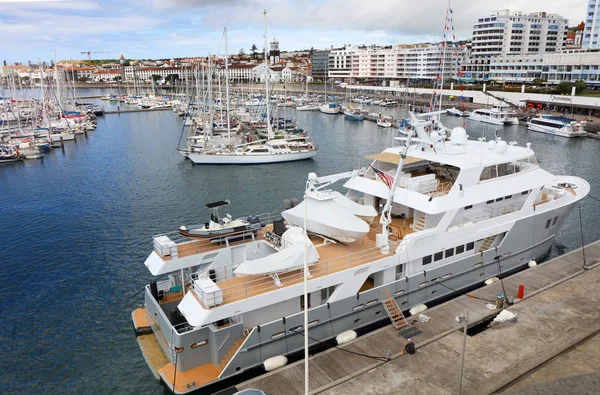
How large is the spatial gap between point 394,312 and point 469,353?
3211mm

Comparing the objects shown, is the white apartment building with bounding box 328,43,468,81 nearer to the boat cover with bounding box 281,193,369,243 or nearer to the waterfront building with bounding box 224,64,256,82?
the waterfront building with bounding box 224,64,256,82

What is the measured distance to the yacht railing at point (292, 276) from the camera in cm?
1427

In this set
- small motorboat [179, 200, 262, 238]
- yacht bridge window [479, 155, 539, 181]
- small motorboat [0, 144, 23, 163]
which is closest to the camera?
small motorboat [179, 200, 262, 238]

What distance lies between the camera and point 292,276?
1537 cm

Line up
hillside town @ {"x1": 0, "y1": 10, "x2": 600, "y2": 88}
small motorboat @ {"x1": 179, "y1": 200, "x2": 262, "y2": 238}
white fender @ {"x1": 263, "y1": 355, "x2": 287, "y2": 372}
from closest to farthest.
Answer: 1. white fender @ {"x1": 263, "y1": 355, "x2": 287, "y2": 372}
2. small motorboat @ {"x1": 179, "y1": 200, "x2": 262, "y2": 238}
3. hillside town @ {"x1": 0, "y1": 10, "x2": 600, "y2": 88}

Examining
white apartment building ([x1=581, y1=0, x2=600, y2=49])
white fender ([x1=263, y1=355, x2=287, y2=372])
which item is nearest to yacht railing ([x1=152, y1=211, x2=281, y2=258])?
white fender ([x1=263, y1=355, x2=287, y2=372])

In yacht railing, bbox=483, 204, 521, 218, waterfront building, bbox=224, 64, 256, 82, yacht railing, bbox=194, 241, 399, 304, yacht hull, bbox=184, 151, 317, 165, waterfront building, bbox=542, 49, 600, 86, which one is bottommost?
yacht hull, bbox=184, 151, 317, 165

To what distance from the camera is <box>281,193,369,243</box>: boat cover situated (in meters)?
16.5

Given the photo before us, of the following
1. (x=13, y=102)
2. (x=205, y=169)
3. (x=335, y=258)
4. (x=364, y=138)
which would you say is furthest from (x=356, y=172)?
(x=13, y=102)

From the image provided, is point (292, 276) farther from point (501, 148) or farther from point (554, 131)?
point (554, 131)

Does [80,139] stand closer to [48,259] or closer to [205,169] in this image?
[205,169]

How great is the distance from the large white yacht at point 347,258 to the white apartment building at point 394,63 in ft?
A: 358

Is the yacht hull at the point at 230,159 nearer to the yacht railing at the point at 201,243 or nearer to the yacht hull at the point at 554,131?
the yacht railing at the point at 201,243

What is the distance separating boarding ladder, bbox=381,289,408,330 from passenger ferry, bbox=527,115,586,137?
201 ft
